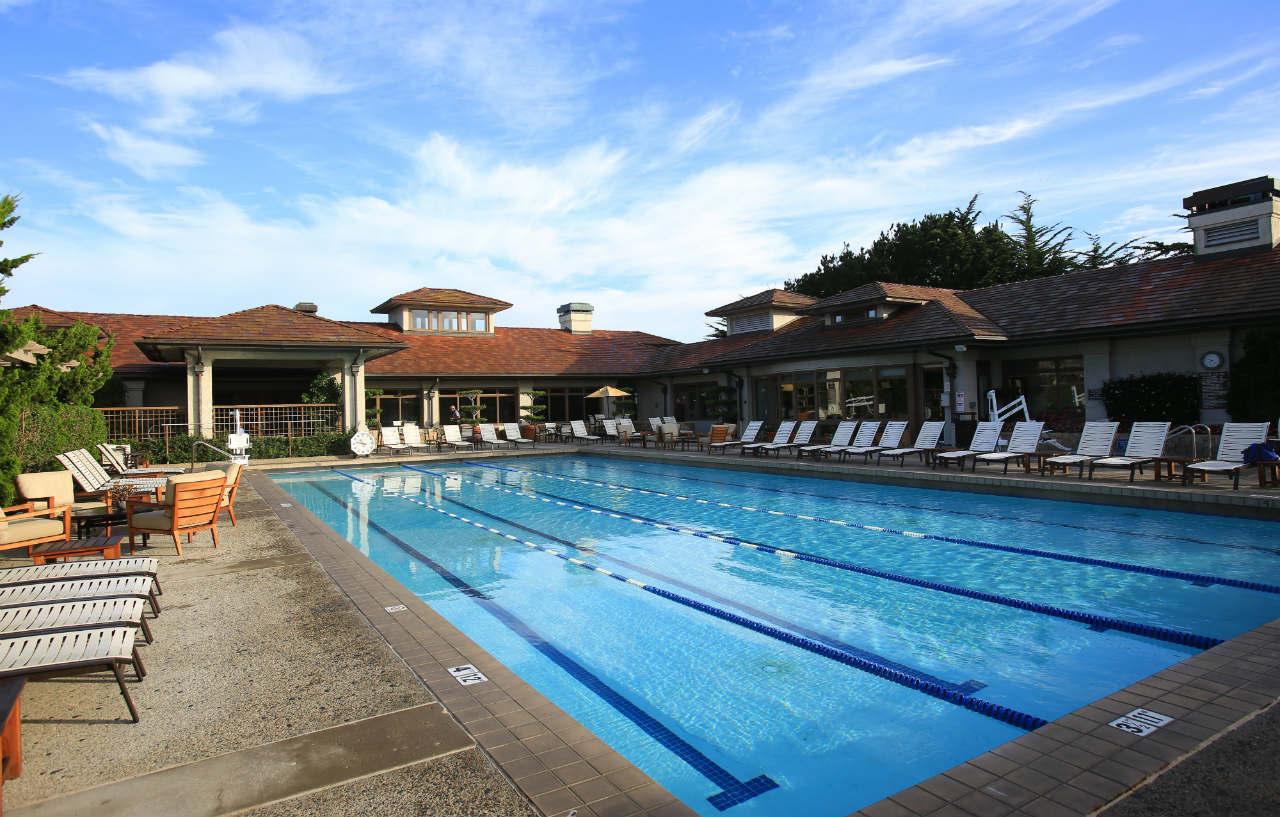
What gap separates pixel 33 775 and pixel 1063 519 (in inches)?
441

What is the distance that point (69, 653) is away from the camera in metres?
3.15

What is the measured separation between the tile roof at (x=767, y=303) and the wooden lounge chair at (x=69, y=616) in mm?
23057

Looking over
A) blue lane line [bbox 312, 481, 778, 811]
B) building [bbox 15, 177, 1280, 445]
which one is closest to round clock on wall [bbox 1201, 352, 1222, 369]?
building [bbox 15, 177, 1280, 445]

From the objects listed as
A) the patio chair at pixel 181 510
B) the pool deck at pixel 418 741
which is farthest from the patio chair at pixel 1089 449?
the patio chair at pixel 181 510

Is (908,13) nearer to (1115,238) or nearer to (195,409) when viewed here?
(195,409)

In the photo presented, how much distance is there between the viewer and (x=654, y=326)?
3725cm

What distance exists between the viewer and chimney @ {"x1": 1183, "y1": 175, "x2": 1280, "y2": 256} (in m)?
14.9

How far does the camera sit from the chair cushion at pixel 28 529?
600cm

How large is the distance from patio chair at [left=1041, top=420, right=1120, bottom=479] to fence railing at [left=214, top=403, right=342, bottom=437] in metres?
19.0

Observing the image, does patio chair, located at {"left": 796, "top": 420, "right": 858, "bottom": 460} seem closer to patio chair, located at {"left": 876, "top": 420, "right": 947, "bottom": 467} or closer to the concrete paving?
patio chair, located at {"left": 876, "top": 420, "right": 947, "bottom": 467}

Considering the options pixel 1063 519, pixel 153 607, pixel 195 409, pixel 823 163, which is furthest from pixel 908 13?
pixel 195 409

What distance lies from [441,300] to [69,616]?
26.4 m

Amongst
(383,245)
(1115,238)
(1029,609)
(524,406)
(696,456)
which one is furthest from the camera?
(1115,238)

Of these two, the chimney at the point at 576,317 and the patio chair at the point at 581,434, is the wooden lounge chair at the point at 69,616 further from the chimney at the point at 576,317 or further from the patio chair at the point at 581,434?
the chimney at the point at 576,317
